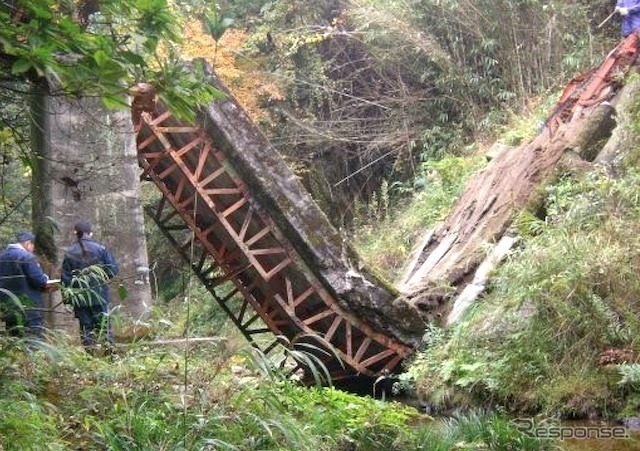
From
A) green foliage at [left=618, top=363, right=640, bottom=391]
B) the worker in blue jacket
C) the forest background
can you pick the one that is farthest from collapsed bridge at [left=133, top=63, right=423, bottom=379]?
the worker in blue jacket

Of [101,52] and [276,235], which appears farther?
[276,235]

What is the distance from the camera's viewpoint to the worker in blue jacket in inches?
496

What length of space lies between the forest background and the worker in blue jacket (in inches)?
83.9

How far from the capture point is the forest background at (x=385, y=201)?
12.8 feet

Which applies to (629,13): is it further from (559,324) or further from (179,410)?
(179,410)

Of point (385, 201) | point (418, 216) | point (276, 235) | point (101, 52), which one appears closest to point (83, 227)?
point (276, 235)

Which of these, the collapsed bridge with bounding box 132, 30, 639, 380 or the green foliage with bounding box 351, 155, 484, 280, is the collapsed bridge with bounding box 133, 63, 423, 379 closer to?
the collapsed bridge with bounding box 132, 30, 639, 380

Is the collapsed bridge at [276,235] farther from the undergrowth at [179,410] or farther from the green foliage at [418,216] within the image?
the undergrowth at [179,410]

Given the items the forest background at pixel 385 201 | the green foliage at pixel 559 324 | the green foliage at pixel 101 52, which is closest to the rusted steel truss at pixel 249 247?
the forest background at pixel 385 201

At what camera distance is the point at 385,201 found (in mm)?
14523

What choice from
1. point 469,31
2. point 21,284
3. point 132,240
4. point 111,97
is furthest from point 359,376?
point 469,31

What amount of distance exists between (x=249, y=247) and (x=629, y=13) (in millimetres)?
7109

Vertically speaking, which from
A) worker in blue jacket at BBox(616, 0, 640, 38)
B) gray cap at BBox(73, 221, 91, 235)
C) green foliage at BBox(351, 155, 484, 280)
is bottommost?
green foliage at BBox(351, 155, 484, 280)

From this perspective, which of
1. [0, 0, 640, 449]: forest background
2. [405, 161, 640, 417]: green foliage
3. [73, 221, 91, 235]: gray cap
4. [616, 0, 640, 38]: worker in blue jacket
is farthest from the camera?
[616, 0, 640, 38]: worker in blue jacket
